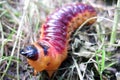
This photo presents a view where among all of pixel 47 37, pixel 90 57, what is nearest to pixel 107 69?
pixel 90 57

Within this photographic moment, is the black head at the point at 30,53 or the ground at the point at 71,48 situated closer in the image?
the black head at the point at 30,53

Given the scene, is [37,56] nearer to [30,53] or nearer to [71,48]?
[30,53]

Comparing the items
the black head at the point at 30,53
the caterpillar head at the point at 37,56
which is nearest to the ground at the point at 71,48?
the caterpillar head at the point at 37,56

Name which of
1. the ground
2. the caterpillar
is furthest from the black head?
the ground

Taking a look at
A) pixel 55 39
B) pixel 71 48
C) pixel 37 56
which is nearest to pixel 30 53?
pixel 37 56

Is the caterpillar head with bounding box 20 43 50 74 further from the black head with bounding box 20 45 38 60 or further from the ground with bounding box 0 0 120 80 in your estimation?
the ground with bounding box 0 0 120 80

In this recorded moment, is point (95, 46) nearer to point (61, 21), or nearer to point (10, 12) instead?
point (61, 21)

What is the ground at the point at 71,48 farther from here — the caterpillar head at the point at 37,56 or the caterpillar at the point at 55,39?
the caterpillar head at the point at 37,56

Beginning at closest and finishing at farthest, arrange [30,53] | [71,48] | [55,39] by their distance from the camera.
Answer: [30,53] < [55,39] < [71,48]

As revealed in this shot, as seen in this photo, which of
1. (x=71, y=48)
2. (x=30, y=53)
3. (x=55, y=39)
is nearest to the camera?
(x=30, y=53)
